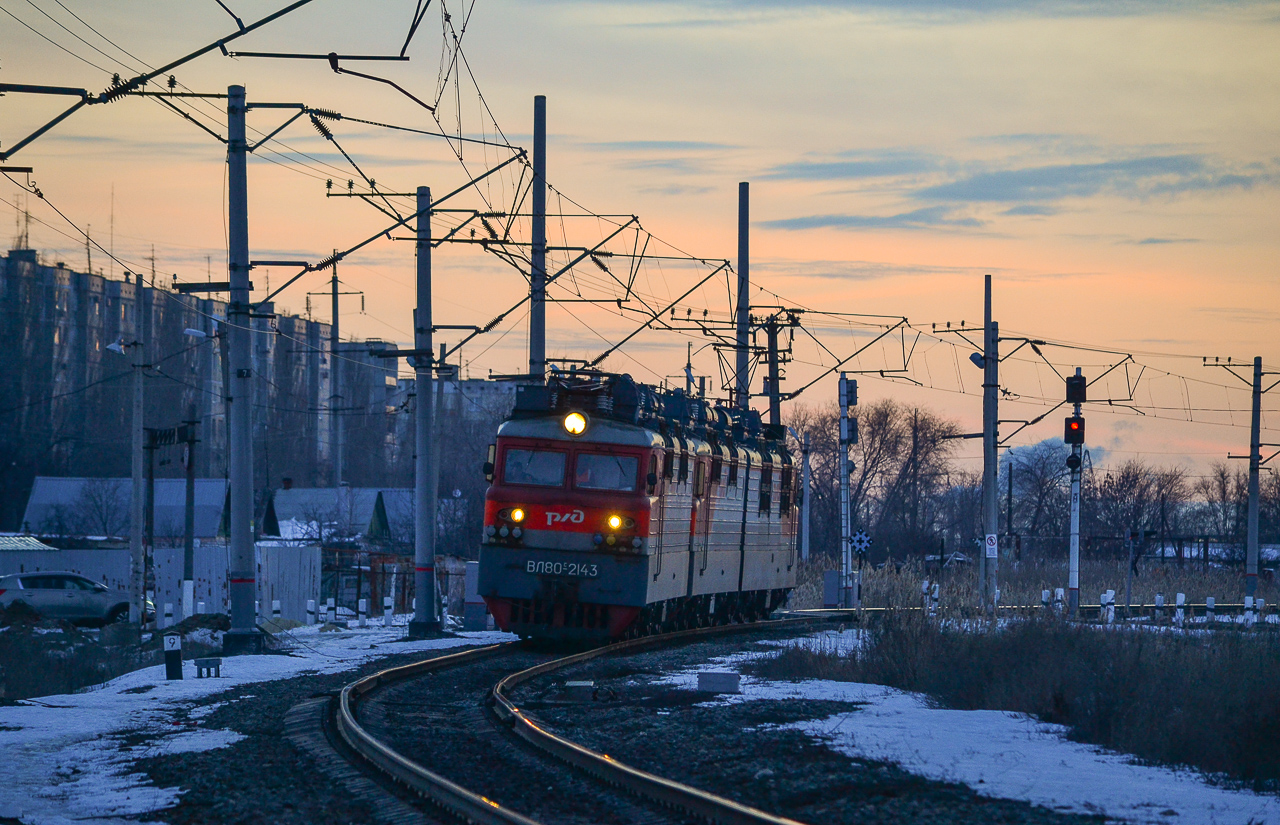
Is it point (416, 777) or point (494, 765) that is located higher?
point (416, 777)

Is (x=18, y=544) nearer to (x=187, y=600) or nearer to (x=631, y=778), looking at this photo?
(x=187, y=600)

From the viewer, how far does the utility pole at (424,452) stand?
25.5 m

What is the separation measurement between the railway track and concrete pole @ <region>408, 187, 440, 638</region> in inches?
342

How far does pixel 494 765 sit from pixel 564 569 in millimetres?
10225

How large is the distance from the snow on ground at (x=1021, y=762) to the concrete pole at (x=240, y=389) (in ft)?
30.1

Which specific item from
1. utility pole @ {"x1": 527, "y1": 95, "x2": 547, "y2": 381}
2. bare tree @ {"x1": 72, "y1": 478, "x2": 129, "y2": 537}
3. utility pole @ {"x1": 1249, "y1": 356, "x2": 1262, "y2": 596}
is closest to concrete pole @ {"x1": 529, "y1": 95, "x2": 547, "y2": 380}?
utility pole @ {"x1": 527, "y1": 95, "x2": 547, "y2": 381}

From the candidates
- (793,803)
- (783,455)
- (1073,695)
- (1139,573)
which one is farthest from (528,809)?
(1139,573)

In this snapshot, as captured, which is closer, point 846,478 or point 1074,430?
point 1074,430

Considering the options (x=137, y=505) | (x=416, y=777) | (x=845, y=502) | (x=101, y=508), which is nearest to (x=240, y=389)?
(x=416, y=777)

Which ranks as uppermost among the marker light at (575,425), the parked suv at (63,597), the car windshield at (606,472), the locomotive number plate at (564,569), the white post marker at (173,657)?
the marker light at (575,425)

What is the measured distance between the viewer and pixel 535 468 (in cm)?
2147

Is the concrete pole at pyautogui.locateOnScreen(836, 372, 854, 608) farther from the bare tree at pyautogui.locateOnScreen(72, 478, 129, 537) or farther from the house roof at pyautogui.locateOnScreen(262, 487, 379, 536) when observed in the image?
the bare tree at pyautogui.locateOnScreen(72, 478, 129, 537)

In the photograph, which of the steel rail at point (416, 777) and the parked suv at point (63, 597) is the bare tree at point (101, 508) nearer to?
the parked suv at point (63, 597)

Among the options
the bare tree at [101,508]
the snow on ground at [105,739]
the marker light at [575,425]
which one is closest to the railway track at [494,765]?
the snow on ground at [105,739]
